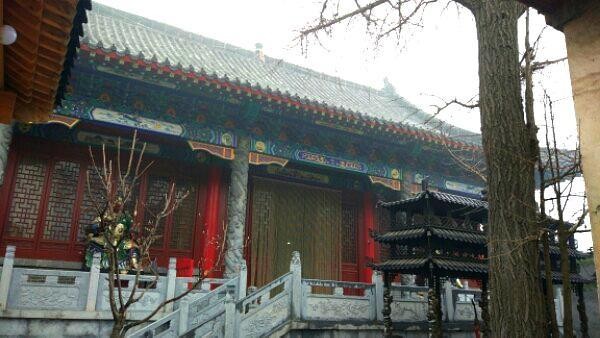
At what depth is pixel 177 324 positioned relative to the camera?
261 inches

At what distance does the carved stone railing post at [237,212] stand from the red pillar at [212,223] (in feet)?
1.31

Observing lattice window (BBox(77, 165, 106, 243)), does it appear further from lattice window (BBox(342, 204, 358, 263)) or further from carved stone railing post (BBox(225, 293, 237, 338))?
lattice window (BBox(342, 204, 358, 263))

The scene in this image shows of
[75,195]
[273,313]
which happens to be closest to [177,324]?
[273,313]

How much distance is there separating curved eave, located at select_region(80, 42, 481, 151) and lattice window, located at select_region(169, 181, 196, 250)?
249cm

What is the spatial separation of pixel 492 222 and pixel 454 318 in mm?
4836

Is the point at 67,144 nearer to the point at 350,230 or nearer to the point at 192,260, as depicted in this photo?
the point at 192,260

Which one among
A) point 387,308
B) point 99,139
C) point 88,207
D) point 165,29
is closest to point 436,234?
point 387,308

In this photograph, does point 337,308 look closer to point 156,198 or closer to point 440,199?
point 440,199

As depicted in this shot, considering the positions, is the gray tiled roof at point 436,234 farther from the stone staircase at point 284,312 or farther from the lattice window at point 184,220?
the lattice window at point 184,220

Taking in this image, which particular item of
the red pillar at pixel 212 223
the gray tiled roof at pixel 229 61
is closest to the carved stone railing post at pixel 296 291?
the red pillar at pixel 212 223

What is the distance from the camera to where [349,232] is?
11672mm

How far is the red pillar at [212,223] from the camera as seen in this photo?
9.20m

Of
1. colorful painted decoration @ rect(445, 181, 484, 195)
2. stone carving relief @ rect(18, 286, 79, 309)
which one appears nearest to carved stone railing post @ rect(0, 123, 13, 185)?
stone carving relief @ rect(18, 286, 79, 309)

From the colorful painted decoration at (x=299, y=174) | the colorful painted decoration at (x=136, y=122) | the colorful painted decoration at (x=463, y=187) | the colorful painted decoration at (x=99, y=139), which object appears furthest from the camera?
the colorful painted decoration at (x=463, y=187)
